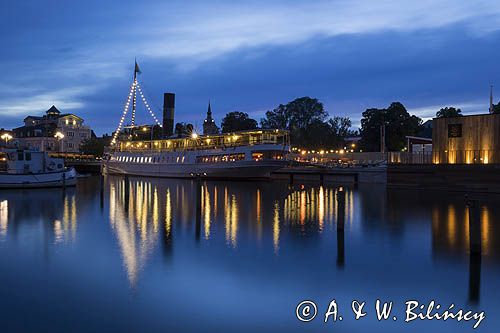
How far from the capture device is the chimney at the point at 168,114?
93.6m

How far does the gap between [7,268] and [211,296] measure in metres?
7.85

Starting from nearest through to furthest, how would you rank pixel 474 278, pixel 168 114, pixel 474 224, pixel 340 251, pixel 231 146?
1. pixel 474 278
2. pixel 474 224
3. pixel 340 251
4. pixel 231 146
5. pixel 168 114

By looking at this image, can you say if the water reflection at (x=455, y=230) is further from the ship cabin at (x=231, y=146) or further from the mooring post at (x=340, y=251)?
the ship cabin at (x=231, y=146)

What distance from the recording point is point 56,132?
116 meters

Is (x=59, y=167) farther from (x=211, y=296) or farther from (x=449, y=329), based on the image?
(x=449, y=329)

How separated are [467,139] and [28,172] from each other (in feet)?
137

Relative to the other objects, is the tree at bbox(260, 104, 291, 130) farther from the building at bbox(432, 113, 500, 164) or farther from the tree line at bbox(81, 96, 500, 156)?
the building at bbox(432, 113, 500, 164)

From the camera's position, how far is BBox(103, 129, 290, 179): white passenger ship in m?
62.9

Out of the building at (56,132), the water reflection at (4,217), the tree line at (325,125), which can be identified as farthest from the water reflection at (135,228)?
the building at (56,132)

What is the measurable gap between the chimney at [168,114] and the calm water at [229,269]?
62942 mm

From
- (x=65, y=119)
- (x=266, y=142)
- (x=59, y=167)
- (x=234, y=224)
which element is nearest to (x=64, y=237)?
(x=234, y=224)

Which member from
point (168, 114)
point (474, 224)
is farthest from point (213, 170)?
point (474, 224)

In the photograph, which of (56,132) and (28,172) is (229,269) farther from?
(56,132)

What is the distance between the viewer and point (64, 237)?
74.4ft
